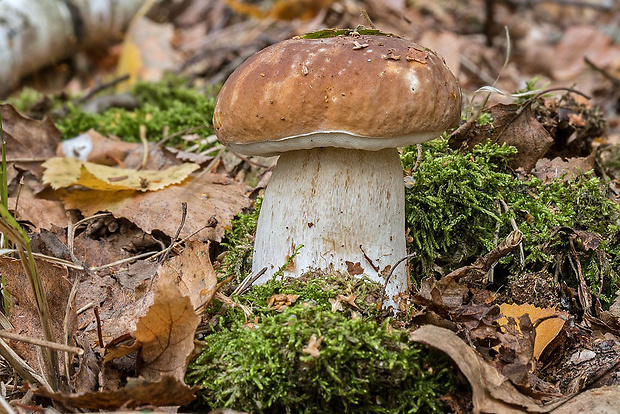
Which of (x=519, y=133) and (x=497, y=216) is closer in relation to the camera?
(x=497, y=216)

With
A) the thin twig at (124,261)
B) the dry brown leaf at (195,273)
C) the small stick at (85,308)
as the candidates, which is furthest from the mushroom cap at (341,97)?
the small stick at (85,308)

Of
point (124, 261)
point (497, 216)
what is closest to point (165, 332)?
point (124, 261)

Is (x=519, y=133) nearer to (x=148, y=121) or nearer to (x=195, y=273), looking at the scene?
(x=195, y=273)

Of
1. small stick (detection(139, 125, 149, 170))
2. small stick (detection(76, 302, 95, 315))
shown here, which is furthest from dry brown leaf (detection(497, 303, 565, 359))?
small stick (detection(139, 125, 149, 170))

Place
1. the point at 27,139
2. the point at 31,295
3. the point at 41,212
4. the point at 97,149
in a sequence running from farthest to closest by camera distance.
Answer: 1. the point at 97,149
2. the point at 27,139
3. the point at 41,212
4. the point at 31,295

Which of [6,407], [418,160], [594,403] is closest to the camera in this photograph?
[6,407]

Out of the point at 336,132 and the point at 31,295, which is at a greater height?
the point at 336,132

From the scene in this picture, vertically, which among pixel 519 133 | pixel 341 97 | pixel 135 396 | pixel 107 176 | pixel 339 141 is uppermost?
pixel 341 97

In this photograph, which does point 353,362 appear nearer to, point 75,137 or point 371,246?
point 371,246
